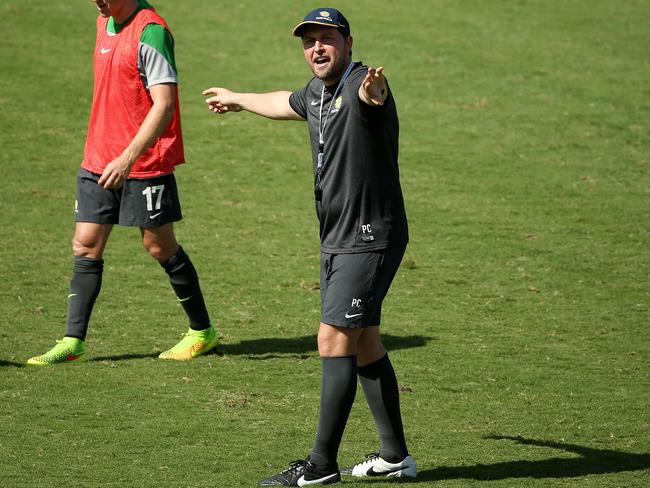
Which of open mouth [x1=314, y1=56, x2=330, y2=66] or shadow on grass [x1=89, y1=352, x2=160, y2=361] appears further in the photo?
shadow on grass [x1=89, y1=352, x2=160, y2=361]

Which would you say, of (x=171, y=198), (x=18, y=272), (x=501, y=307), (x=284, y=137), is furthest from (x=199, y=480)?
(x=284, y=137)

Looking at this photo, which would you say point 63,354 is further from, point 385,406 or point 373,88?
point 373,88

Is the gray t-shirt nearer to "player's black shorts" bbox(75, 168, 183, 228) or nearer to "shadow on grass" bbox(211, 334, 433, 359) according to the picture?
"player's black shorts" bbox(75, 168, 183, 228)

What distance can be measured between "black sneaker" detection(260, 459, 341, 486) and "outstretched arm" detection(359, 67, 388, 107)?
1.67m

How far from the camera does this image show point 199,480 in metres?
5.59

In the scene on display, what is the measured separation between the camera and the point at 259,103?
19.9 feet

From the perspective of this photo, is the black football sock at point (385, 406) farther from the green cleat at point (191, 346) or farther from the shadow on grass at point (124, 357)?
the shadow on grass at point (124, 357)

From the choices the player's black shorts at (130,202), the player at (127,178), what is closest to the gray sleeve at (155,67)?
the player at (127,178)

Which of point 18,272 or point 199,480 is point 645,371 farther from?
point 18,272

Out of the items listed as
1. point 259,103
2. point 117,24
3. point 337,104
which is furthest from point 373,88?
point 117,24

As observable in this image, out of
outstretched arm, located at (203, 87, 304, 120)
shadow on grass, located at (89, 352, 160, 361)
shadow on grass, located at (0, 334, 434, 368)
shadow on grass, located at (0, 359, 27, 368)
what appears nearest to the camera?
outstretched arm, located at (203, 87, 304, 120)

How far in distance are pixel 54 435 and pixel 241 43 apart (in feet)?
35.3

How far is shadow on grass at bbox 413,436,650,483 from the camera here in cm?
571

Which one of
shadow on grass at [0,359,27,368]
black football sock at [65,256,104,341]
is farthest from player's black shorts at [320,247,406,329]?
shadow on grass at [0,359,27,368]
